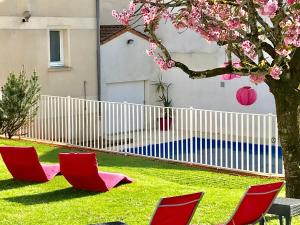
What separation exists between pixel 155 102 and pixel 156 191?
15.6 metres

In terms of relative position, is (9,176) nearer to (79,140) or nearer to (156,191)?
(156,191)

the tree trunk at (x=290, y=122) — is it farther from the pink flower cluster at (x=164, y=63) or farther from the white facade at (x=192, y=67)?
the white facade at (x=192, y=67)

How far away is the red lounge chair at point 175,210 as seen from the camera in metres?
6.52

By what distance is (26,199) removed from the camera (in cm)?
1033

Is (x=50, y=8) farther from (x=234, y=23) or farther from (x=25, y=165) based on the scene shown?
(x=234, y=23)

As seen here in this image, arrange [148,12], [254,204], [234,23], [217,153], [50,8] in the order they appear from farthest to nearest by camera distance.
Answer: [50,8]
[217,153]
[148,12]
[234,23]
[254,204]

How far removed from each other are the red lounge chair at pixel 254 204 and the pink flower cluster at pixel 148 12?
108 inches

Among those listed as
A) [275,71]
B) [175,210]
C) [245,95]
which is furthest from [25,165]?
[245,95]

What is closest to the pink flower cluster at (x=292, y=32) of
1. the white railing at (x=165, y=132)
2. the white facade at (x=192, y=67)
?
the white railing at (x=165, y=132)

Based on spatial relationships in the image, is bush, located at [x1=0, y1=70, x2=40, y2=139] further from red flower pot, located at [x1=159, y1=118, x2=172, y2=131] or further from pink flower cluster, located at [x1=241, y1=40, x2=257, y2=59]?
pink flower cluster, located at [x1=241, y1=40, x2=257, y2=59]

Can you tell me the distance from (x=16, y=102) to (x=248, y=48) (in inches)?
458

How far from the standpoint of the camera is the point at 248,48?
26.8 ft

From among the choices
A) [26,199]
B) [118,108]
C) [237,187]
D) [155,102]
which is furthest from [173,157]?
[155,102]

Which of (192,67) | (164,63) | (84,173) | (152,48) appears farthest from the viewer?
(192,67)
